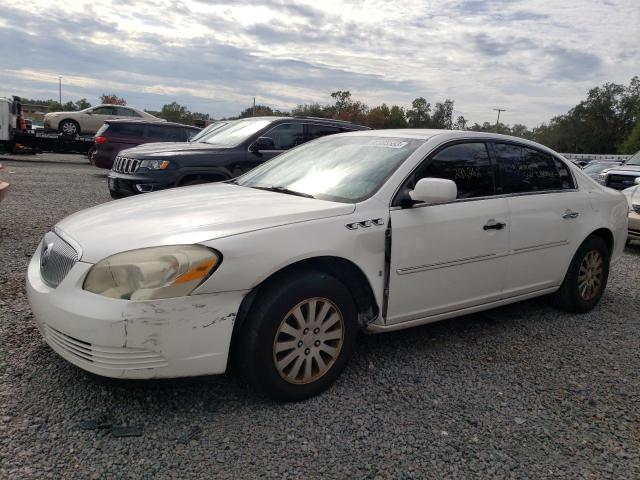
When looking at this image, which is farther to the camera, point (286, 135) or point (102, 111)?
point (102, 111)

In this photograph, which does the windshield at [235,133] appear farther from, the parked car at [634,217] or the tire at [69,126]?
the tire at [69,126]

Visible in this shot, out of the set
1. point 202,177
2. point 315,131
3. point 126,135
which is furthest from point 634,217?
point 126,135

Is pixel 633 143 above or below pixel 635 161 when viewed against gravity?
above

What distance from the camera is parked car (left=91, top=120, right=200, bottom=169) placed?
13.2 m

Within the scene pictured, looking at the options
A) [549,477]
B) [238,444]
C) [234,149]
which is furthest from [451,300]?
[234,149]

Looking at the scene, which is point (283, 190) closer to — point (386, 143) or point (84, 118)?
point (386, 143)

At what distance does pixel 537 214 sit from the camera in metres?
4.09

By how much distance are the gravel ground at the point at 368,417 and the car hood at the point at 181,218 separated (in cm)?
72

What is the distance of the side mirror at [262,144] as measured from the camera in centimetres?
736

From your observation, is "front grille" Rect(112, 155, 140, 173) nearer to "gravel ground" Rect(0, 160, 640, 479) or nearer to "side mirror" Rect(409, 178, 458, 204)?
"gravel ground" Rect(0, 160, 640, 479)

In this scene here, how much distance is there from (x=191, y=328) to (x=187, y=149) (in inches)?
204

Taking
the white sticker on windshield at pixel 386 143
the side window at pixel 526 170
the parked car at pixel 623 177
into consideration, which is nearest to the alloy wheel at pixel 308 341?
the white sticker on windshield at pixel 386 143

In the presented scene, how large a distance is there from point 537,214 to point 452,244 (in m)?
1.04

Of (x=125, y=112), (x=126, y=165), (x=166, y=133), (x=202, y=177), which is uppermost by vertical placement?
(x=125, y=112)
